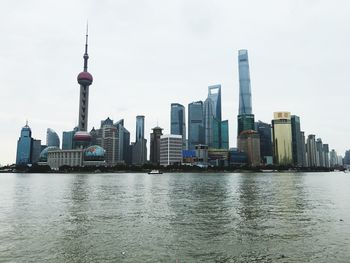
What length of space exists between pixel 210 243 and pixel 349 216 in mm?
29784

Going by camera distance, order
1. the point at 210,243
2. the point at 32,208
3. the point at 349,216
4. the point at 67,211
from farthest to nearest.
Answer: the point at 32,208, the point at 67,211, the point at 349,216, the point at 210,243

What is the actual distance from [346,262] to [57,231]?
103ft

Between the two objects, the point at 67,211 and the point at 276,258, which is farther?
the point at 67,211

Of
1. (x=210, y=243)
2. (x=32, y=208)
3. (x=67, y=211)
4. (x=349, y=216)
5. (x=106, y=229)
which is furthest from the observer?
(x=32, y=208)

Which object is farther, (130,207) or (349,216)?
(130,207)

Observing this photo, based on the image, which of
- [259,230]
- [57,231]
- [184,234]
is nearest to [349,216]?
[259,230]

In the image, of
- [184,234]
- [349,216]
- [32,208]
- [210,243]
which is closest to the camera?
[210,243]

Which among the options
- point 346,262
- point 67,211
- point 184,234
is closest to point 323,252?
point 346,262

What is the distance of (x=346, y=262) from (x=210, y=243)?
1257 centimetres

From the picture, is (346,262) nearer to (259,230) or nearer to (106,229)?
(259,230)

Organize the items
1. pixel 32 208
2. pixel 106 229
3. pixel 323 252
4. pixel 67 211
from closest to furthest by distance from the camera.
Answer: pixel 323 252
pixel 106 229
pixel 67 211
pixel 32 208

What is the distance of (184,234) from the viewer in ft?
129

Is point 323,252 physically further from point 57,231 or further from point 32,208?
point 32,208

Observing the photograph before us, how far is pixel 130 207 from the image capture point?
64188mm
